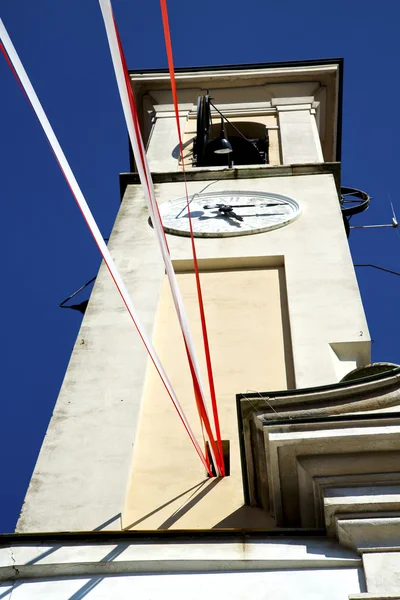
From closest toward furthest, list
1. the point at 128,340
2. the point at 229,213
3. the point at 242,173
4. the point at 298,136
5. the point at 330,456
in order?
the point at 330,456 < the point at 128,340 < the point at 229,213 < the point at 242,173 < the point at 298,136

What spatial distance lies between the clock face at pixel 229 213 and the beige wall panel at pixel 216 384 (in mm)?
1232

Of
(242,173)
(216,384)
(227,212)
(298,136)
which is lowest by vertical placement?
(298,136)

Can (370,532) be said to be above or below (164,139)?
above

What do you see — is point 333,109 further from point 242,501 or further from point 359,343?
point 242,501

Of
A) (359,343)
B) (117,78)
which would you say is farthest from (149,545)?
(359,343)

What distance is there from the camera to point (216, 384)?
32.3 feet

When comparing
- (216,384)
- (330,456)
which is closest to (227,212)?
(216,384)

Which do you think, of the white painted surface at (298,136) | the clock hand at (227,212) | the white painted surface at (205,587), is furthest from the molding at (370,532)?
the white painted surface at (298,136)

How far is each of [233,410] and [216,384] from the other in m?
0.55

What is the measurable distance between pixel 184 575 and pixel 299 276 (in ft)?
19.3

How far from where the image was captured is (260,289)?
11.6 meters

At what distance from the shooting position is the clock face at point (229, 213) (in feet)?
43.6

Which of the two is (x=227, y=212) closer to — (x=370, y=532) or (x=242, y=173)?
(x=242, y=173)

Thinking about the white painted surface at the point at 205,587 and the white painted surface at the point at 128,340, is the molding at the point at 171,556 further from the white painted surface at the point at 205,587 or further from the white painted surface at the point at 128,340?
the white painted surface at the point at 128,340
